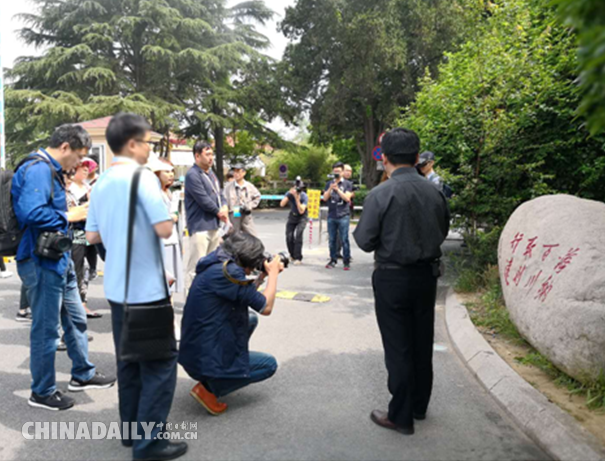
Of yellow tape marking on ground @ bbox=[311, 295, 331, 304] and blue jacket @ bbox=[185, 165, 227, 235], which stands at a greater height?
blue jacket @ bbox=[185, 165, 227, 235]

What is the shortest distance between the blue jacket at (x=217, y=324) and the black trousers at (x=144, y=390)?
42 cm

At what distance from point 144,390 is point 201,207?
3448 millimetres

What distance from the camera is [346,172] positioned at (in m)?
10.4

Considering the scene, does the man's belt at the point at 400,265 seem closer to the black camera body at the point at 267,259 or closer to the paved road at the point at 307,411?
the black camera body at the point at 267,259

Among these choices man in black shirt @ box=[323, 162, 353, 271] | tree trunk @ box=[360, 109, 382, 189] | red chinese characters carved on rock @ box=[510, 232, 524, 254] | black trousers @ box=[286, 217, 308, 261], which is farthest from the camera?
tree trunk @ box=[360, 109, 382, 189]

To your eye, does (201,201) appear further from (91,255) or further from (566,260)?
(566,260)

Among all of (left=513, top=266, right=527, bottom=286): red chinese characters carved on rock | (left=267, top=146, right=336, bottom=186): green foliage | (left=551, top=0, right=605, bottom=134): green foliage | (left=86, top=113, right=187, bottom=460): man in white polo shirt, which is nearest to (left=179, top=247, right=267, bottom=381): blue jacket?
(left=86, top=113, right=187, bottom=460): man in white polo shirt

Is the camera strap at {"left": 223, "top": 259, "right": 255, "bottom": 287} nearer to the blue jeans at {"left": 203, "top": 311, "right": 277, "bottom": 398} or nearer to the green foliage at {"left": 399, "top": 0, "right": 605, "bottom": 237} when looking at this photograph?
the blue jeans at {"left": 203, "top": 311, "right": 277, "bottom": 398}

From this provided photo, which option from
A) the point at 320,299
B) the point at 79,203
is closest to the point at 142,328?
the point at 79,203

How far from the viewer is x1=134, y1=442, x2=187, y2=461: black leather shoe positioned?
3104 mm

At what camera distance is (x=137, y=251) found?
9.39 ft

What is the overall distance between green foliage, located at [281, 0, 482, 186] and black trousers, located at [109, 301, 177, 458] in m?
21.3

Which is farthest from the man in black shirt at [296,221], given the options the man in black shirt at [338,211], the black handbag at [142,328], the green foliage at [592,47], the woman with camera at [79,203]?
the green foliage at [592,47]

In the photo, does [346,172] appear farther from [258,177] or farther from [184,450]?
[258,177]
